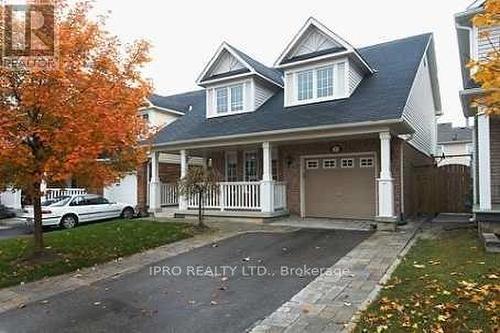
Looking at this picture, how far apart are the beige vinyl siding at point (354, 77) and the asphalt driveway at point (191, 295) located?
732cm

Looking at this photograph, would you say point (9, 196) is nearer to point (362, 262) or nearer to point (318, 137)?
point (318, 137)

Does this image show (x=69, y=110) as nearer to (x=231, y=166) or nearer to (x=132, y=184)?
(x=231, y=166)

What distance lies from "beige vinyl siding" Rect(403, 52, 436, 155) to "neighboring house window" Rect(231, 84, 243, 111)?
698cm

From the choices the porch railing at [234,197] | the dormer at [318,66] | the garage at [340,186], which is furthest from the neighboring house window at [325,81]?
the porch railing at [234,197]

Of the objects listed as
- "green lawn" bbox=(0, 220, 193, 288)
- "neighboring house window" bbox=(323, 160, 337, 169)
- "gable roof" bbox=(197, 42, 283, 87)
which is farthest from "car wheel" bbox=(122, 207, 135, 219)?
"neighboring house window" bbox=(323, 160, 337, 169)

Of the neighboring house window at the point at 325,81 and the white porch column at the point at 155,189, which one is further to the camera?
the white porch column at the point at 155,189

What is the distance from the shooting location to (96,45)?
8805mm

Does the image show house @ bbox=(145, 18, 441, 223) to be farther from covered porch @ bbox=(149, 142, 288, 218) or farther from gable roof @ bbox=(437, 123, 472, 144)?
→ gable roof @ bbox=(437, 123, 472, 144)

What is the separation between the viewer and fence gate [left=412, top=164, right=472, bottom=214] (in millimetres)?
16172

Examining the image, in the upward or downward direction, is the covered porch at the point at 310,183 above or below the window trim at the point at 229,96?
below

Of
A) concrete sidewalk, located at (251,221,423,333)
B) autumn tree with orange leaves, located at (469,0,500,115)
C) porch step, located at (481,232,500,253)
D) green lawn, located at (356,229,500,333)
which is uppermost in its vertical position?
autumn tree with orange leaves, located at (469,0,500,115)

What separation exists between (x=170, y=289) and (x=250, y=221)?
8098 millimetres

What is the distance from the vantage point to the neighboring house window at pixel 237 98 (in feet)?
58.0

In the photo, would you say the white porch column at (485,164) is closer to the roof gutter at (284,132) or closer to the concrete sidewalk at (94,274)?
the roof gutter at (284,132)
